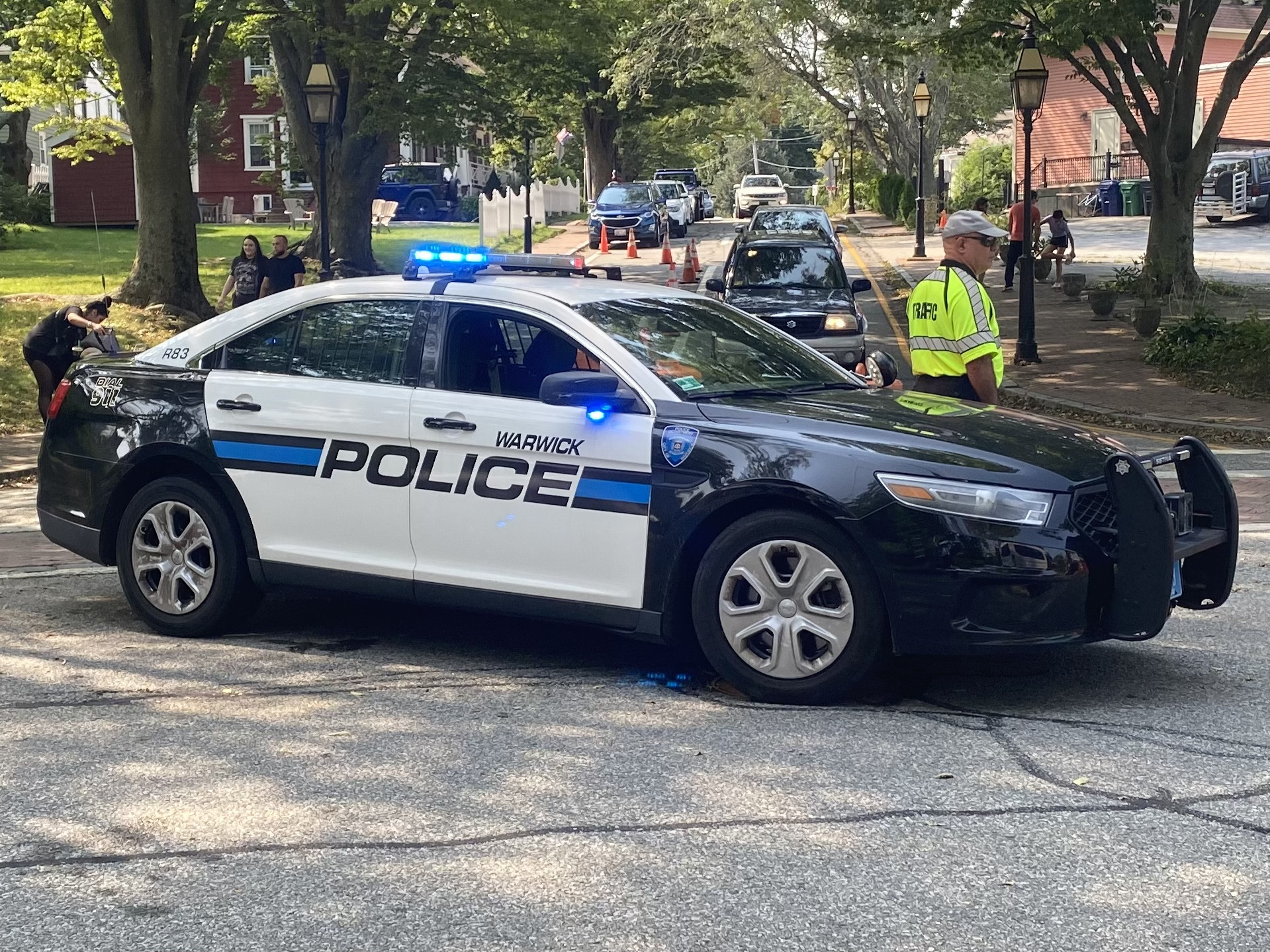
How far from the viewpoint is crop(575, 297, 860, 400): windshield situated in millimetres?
6430

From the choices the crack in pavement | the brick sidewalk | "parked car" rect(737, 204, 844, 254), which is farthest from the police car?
"parked car" rect(737, 204, 844, 254)

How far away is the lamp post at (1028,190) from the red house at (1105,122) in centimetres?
3306

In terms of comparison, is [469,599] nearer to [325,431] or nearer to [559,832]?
[325,431]

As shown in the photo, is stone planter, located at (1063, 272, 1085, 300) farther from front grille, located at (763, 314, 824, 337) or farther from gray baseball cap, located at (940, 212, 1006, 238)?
gray baseball cap, located at (940, 212, 1006, 238)

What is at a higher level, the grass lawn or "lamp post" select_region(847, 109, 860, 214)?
"lamp post" select_region(847, 109, 860, 214)

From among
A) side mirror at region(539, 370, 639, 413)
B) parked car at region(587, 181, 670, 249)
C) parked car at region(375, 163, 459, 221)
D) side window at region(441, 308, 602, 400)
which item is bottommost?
side mirror at region(539, 370, 639, 413)

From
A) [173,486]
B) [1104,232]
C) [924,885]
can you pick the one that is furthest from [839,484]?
[1104,232]

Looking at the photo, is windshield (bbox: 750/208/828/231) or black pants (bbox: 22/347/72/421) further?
windshield (bbox: 750/208/828/231)

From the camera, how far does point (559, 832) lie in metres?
4.59

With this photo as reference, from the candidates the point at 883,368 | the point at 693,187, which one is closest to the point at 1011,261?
the point at 883,368

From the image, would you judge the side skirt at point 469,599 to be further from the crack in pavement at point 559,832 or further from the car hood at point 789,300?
the car hood at point 789,300

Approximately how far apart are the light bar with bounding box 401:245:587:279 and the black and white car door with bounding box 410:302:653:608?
1.49ft

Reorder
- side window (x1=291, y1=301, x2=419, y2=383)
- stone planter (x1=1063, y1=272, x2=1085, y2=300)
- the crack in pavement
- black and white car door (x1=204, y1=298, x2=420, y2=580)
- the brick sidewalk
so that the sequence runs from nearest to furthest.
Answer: the crack in pavement
black and white car door (x1=204, y1=298, x2=420, y2=580)
side window (x1=291, y1=301, x2=419, y2=383)
the brick sidewalk
stone planter (x1=1063, y1=272, x2=1085, y2=300)

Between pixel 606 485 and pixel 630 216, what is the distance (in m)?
35.6
